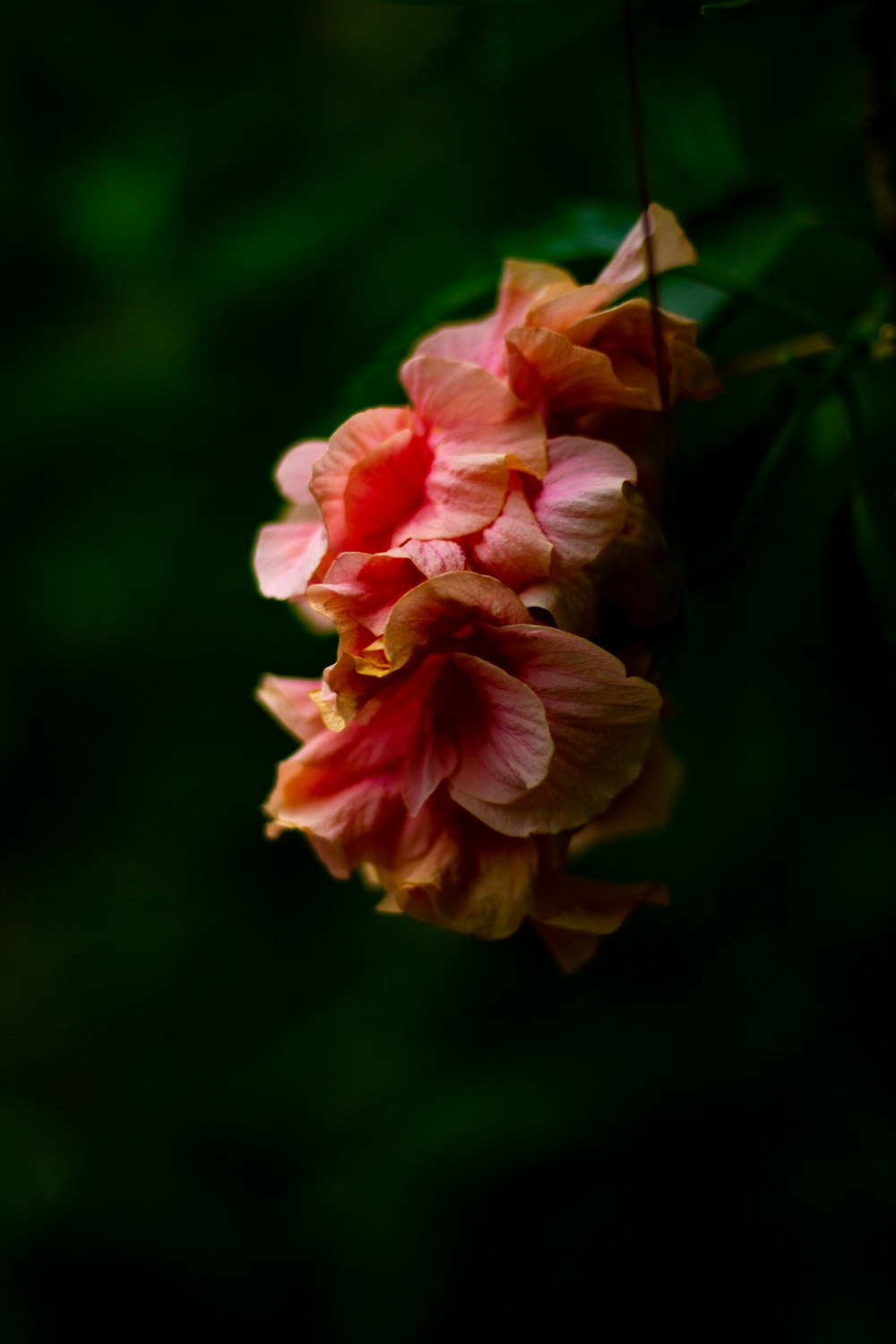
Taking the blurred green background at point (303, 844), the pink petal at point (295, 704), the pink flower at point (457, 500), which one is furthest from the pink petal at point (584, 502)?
the blurred green background at point (303, 844)

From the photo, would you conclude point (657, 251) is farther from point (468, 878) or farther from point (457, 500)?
point (468, 878)

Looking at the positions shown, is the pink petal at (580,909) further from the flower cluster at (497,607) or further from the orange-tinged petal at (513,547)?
the orange-tinged petal at (513,547)

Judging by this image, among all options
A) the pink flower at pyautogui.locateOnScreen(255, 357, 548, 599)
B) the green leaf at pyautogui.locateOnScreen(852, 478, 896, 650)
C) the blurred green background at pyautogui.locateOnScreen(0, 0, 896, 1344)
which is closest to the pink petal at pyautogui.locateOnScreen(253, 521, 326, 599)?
the pink flower at pyautogui.locateOnScreen(255, 357, 548, 599)

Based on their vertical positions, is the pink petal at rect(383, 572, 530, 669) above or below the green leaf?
above

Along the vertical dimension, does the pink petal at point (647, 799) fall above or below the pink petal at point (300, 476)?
below

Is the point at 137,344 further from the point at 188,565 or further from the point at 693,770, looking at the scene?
the point at 693,770

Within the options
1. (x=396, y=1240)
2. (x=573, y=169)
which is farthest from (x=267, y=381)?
(x=396, y=1240)

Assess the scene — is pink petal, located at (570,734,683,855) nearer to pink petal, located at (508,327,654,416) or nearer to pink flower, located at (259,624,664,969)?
pink flower, located at (259,624,664,969)
